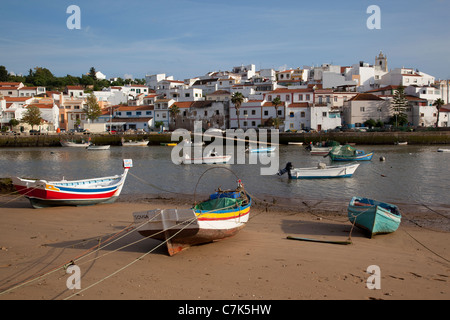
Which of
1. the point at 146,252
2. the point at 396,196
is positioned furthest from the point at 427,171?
the point at 146,252

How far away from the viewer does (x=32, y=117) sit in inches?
2616

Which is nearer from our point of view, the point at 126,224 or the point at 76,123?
the point at 126,224

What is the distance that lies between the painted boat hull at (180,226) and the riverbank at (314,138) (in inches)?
1912

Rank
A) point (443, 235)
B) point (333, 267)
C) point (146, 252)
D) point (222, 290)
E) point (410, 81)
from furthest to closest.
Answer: point (410, 81) → point (443, 235) → point (146, 252) → point (333, 267) → point (222, 290)

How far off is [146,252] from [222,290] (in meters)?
3.01

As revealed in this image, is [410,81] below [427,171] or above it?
above

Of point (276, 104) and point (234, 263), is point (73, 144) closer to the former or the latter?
point (276, 104)

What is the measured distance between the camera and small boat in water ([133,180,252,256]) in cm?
903

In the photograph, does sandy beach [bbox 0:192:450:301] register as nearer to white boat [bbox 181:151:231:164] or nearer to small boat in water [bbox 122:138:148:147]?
white boat [bbox 181:151:231:164]

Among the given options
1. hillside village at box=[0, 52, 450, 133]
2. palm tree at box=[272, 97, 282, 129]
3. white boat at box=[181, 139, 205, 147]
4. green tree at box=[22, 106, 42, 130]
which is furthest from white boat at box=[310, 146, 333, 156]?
green tree at box=[22, 106, 42, 130]

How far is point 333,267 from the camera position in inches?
344

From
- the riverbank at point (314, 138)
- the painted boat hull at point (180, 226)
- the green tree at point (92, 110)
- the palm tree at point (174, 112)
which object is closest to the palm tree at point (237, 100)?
the riverbank at point (314, 138)

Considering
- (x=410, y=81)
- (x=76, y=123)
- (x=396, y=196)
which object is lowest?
(x=396, y=196)
